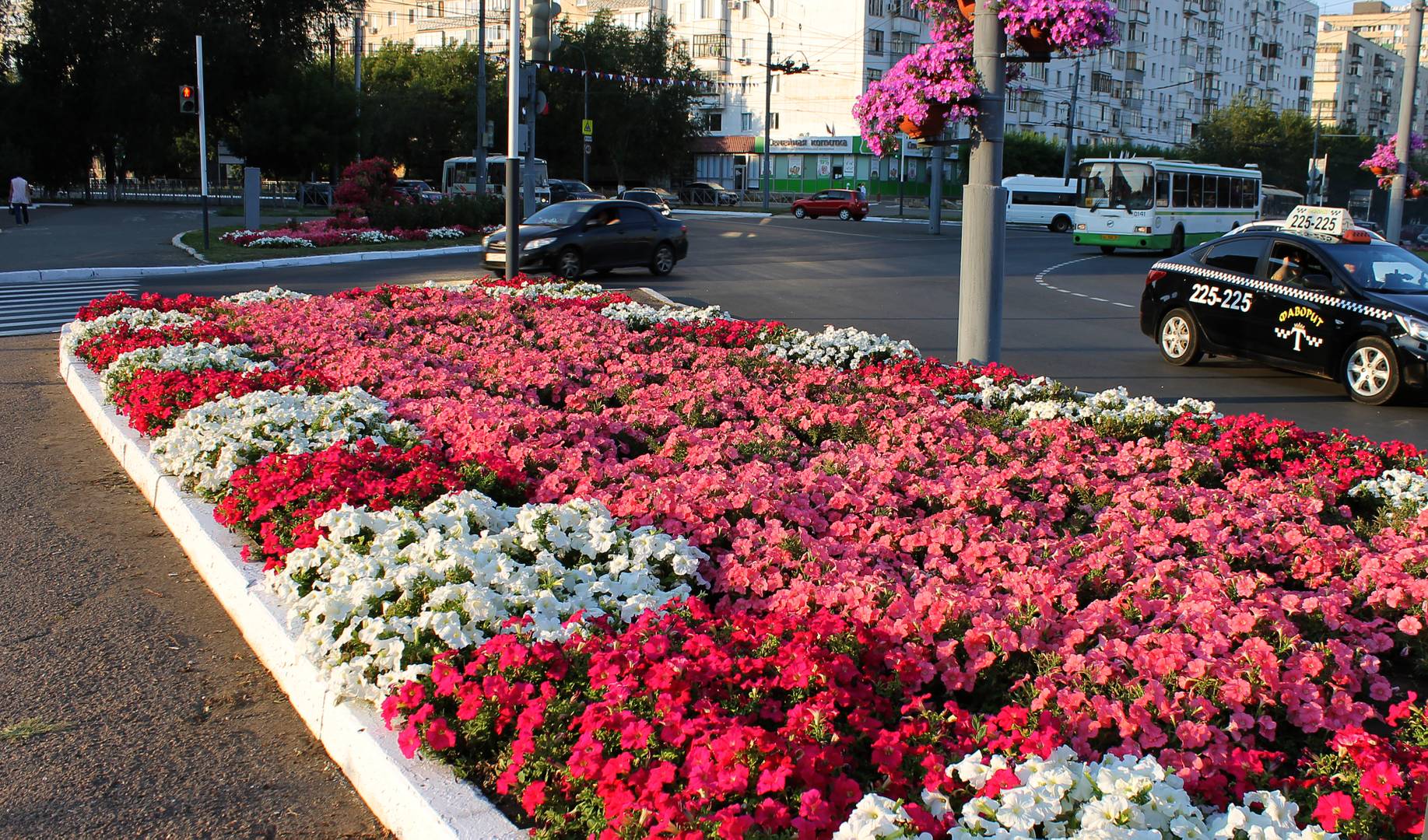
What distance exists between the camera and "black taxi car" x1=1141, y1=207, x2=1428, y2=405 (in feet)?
36.7

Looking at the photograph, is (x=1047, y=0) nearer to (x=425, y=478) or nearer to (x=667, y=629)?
(x=425, y=478)

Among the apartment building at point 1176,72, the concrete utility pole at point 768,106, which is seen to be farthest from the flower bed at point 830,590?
the apartment building at point 1176,72

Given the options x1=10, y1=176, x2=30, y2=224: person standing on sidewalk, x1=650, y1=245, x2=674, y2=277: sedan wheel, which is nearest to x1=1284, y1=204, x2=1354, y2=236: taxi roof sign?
x1=650, y1=245, x2=674, y2=277: sedan wheel

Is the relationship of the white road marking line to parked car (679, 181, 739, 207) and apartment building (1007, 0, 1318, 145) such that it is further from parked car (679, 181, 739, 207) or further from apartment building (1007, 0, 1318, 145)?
apartment building (1007, 0, 1318, 145)

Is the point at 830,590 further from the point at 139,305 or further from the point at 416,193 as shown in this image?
the point at 416,193

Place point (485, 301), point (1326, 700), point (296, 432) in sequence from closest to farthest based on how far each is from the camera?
point (1326, 700)
point (296, 432)
point (485, 301)

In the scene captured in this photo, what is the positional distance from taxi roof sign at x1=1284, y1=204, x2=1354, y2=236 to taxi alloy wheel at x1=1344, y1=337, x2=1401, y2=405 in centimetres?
157

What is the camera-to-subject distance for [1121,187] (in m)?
36.5

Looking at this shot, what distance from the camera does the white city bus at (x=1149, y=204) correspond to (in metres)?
36.0

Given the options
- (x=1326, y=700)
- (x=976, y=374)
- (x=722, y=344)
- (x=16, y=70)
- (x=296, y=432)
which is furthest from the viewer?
(x=16, y=70)

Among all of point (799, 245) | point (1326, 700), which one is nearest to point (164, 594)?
point (1326, 700)

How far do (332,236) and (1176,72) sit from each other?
307ft

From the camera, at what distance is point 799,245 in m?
34.8

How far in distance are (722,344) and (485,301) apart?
11.6 ft
